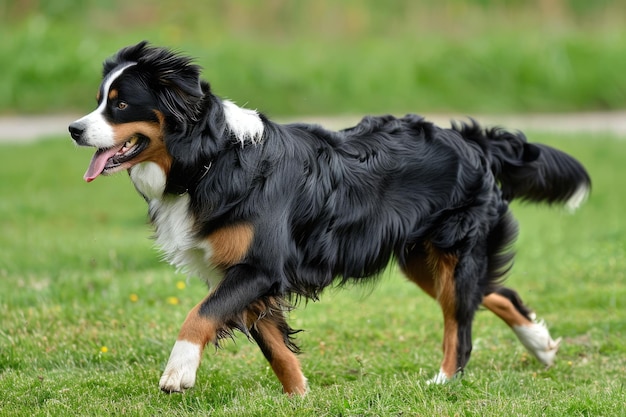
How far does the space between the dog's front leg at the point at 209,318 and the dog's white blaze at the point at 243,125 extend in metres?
0.73

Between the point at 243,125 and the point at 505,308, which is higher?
the point at 243,125

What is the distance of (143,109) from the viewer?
5.02m

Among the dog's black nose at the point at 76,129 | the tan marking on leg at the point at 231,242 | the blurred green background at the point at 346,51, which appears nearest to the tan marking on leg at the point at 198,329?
the tan marking on leg at the point at 231,242

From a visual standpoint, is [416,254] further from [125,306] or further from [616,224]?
[616,224]

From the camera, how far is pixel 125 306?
733 centimetres

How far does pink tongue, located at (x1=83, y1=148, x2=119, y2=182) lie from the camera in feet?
16.3

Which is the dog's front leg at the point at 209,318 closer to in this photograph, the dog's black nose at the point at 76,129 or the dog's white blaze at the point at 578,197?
the dog's black nose at the point at 76,129

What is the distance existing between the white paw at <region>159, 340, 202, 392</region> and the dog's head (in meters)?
1.01

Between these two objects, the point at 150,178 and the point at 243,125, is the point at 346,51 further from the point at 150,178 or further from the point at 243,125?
the point at 150,178

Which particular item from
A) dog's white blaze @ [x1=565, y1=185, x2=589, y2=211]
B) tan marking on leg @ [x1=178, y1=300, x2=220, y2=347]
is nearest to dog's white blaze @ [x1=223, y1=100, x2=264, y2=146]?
tan marking on leg @ [x1=178, y1=300, x2=220, y2=347]

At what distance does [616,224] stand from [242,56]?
31.4 ft

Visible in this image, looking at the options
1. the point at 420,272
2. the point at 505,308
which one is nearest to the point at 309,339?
the point at 420,272

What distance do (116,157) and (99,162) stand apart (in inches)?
3.7

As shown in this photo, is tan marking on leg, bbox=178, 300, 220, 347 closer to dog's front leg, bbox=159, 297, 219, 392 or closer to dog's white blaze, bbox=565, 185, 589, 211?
dog's front leg, bbox=159, 297, 219, 392
